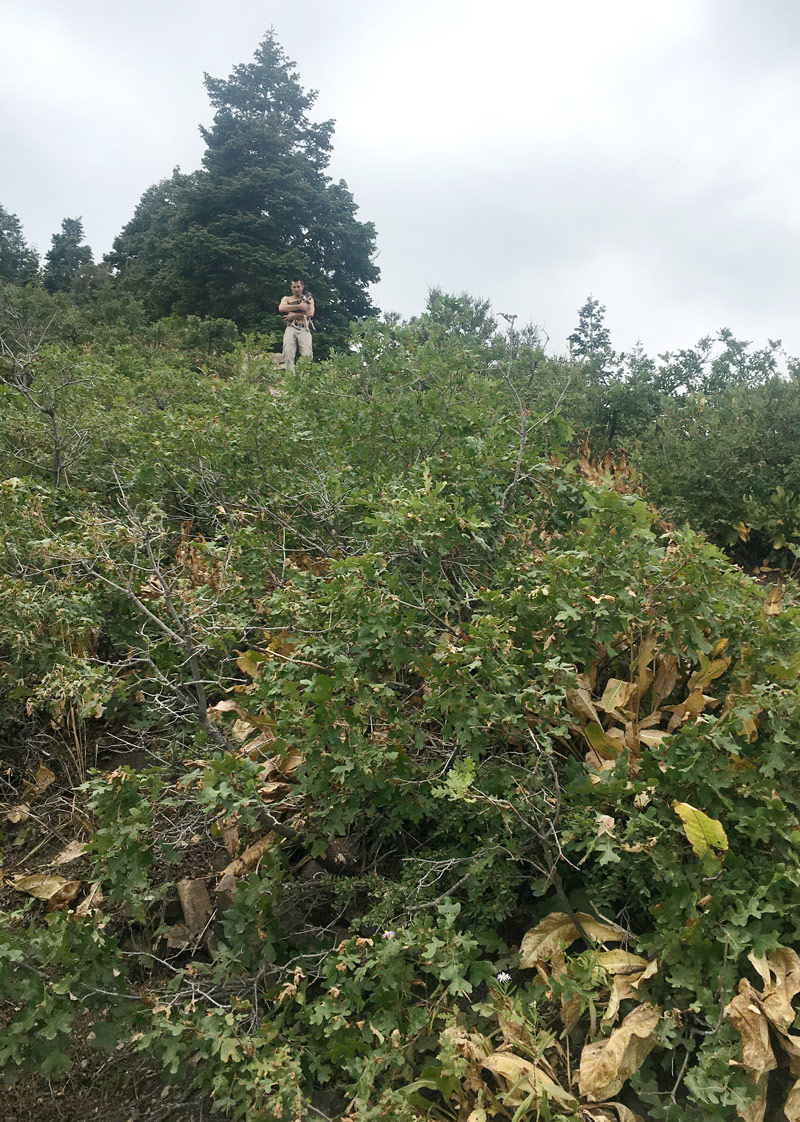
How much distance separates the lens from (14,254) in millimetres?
37906

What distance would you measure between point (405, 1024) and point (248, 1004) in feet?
1.41

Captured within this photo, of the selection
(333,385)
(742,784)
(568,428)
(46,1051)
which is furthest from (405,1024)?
(333,385)

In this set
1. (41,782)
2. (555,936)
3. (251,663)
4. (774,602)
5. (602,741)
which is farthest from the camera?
(41,782)

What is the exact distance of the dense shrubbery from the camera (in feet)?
6.40

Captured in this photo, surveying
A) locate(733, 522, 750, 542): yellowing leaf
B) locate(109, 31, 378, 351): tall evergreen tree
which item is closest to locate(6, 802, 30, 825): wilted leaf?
locate(733, 522, 750, 542): yellowing leaf

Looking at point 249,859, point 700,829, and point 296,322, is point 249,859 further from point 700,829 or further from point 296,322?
point 296,322

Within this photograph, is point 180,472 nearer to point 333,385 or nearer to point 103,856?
point 333,385

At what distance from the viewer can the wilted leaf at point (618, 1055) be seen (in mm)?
1893

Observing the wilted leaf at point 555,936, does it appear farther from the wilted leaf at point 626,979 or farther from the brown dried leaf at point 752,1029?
the brown dried leaf at point 752,1029

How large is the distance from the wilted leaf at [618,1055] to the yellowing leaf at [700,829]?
44 cm

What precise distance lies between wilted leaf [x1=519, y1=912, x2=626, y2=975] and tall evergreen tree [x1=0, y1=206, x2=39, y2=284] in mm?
30525

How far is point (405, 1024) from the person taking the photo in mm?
2049

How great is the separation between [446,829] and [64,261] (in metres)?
39.7

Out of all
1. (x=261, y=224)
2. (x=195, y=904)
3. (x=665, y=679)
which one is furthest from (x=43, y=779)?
(x=261, y=224)
